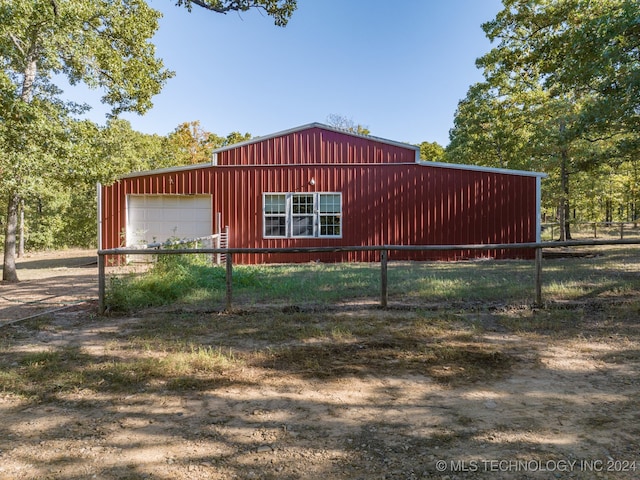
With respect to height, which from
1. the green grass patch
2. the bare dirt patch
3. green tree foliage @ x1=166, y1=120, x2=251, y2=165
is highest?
green tree foliage @ x1=166, y1=120, x2=251, y2=165

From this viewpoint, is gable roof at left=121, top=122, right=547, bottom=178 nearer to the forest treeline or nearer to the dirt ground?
the forest treeline

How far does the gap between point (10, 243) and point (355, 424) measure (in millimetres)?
12038

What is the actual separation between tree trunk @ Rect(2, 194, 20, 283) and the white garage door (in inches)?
155

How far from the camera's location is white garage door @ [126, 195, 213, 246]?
15.1 meters

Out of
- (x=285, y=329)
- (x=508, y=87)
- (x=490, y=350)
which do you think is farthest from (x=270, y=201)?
(x=508, y=87)

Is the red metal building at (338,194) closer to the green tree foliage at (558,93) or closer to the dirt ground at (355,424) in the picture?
the green tree foliage at (558,93)

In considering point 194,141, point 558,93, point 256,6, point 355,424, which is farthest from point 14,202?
point 194,141

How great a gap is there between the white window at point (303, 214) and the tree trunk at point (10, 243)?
7.04 metres

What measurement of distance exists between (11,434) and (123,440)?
2.40 feet

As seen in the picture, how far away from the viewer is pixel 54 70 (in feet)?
40.1

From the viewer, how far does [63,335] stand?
509cm

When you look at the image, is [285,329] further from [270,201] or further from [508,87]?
[508,87]

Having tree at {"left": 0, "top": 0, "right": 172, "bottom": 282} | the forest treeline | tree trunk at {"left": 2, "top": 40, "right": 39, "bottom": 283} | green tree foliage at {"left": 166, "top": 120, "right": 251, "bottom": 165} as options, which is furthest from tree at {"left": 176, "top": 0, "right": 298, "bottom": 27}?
green tree foliage at {"left": 166, "top": 120, "right": 251, "bottom": 165}

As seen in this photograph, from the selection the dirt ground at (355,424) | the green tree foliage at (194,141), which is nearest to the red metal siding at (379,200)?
the dirt ground at (355,424)
